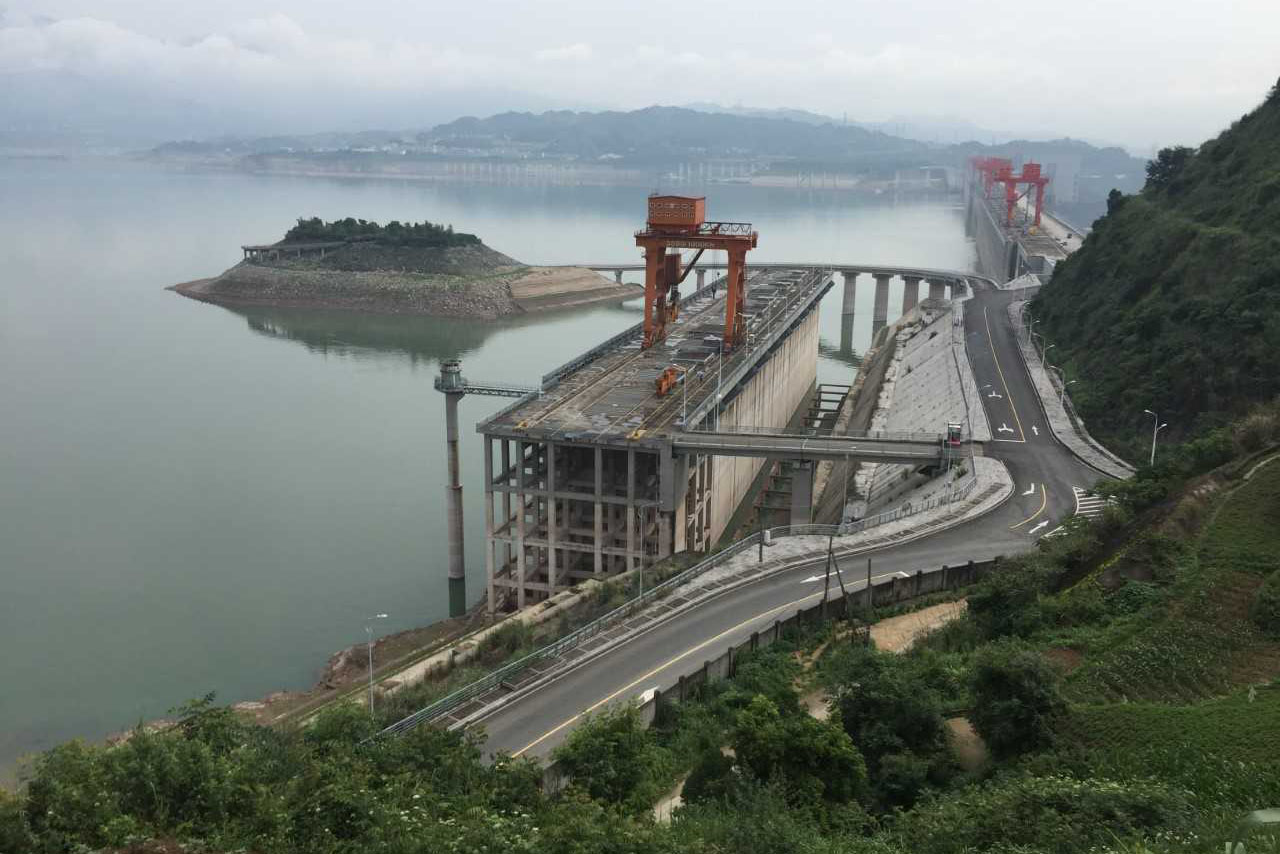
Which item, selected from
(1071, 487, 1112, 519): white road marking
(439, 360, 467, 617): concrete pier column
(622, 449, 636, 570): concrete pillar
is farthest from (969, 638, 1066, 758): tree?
(439, 360, 467, 617): concrete pier column

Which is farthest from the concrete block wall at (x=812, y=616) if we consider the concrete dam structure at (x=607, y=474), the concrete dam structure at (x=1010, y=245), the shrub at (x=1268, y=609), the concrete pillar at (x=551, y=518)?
the concrete dam structure at (x=1010, y=245)

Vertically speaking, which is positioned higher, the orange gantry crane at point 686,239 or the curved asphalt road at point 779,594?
the orange gantry crane at point 686,239

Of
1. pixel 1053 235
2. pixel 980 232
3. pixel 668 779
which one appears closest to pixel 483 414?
pixel 668 779

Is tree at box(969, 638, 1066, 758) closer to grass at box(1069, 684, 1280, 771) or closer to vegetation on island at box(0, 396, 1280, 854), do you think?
vegetation on island at box(0, 396, 1280, 854)

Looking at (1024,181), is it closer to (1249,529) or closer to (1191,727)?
(1249,529)

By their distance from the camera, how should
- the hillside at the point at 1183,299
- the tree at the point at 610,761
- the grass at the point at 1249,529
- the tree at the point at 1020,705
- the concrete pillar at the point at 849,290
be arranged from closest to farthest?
1. the tree at the point at 1020,705
2. the tree at the point at 610,761
3. the grass at the point at 1249,529
4. the hillside at the point at 1183,299
5. the concrete pillar at the point at 849,290

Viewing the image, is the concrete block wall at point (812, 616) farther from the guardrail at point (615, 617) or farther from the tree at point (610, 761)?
the guardrail at point (615, 617)
